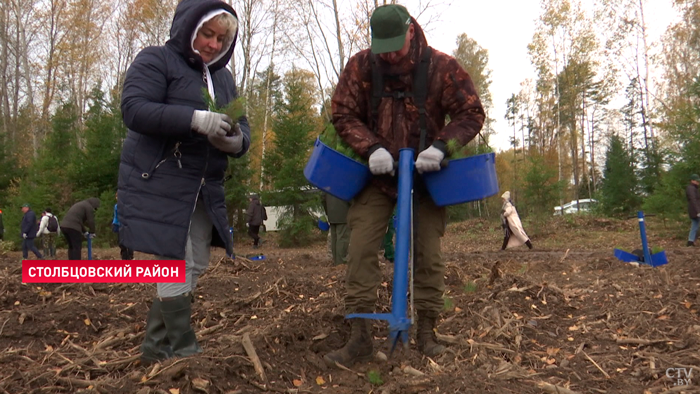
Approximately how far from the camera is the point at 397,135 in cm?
295

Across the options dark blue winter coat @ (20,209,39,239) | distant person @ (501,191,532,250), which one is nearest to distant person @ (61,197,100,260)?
dark blue winter coat @ (20,209,39,239)

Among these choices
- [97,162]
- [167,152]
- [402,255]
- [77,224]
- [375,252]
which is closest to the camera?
[167,152]

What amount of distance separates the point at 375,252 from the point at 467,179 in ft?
1.94

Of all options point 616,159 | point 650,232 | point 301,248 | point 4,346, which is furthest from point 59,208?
point 616,159

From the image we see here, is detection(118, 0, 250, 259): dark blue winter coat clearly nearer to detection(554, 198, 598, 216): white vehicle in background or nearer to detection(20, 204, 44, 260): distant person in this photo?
detection(20, 204, 44, 260): distant person

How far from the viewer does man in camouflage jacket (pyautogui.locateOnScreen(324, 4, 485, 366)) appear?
2859 mm

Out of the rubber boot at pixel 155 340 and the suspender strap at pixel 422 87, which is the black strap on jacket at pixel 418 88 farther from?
the rubber boot at pixel 155 340

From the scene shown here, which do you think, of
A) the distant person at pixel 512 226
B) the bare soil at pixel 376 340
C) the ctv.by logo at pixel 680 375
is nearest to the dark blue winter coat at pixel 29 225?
the bare soil at pixel 376 340

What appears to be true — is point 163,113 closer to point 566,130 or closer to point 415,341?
point 415,341

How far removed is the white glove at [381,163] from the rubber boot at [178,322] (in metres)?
1.09

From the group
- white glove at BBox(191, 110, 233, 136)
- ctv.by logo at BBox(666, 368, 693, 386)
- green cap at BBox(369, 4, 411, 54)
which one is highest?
green cap at BBox(369, 4, 411, 54)

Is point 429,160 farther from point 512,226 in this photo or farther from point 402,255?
point 512,226

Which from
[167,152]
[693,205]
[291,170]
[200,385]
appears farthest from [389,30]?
[291,170]

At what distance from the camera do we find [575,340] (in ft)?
10.8
